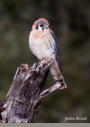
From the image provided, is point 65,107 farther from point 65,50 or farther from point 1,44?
point 1,44

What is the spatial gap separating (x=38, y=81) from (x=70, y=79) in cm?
349

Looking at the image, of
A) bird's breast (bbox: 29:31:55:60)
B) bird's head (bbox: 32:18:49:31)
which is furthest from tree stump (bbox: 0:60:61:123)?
bird's head (bbox: 32:18:49:31)

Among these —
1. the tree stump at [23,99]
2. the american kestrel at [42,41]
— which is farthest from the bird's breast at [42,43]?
the tree stump at [23,99]

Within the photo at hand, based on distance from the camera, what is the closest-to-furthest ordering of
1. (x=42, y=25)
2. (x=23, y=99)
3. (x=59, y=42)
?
(x=23, y=99)
(x=42, y=25)
(x=59, y=42)

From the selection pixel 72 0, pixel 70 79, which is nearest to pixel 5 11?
pixel 72 0

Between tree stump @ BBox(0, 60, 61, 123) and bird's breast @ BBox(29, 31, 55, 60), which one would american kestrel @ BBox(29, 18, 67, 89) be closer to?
bird's breast @ BBox(29, 31, 55, 60)

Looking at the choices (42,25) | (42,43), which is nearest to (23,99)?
(42,43)

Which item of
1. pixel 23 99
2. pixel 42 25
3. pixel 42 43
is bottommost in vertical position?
pixel 23 99

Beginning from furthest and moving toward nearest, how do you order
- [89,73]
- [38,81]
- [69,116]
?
[89,73] → [69,116] → [38,81]

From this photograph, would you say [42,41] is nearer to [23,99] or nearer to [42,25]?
[42,25]

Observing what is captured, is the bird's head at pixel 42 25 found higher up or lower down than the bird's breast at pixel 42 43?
higher up

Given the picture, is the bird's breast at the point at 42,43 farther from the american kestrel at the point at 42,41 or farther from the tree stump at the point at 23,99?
the tree stump at the point at 23,99

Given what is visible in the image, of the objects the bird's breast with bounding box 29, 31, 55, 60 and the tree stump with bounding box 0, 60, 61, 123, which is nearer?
the tree stump with bounding box 0, 60, 61, 123

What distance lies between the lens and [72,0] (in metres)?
8.21
